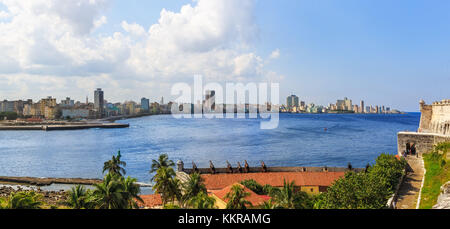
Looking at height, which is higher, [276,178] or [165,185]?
[165,185]

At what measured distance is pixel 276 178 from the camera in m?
31.6

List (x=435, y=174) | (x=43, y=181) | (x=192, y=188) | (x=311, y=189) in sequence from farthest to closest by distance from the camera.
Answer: (x=43, y=181), (x=311, y=189), (x=192, y=188), (x=435, y=174)

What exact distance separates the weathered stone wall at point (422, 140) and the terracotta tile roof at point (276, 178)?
20.5 feet

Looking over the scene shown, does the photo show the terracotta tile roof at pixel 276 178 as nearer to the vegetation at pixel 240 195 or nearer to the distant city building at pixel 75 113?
the vegetation at pixel 240 195

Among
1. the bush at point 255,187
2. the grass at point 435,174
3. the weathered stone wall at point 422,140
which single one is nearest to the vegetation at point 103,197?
the bush at point 255,187

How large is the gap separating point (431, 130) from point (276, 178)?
15.6m

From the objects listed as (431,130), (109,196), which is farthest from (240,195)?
(431,130)

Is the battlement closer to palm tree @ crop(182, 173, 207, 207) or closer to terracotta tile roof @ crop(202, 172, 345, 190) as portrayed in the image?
terracotta tile roof @ crop(202, 172, 345, 190)

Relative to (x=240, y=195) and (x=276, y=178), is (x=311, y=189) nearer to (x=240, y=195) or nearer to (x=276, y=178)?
(x=276, y=178)

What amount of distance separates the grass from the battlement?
11.4 ft

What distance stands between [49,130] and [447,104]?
13385 centimetres

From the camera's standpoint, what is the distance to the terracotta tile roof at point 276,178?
30484 millimetres
